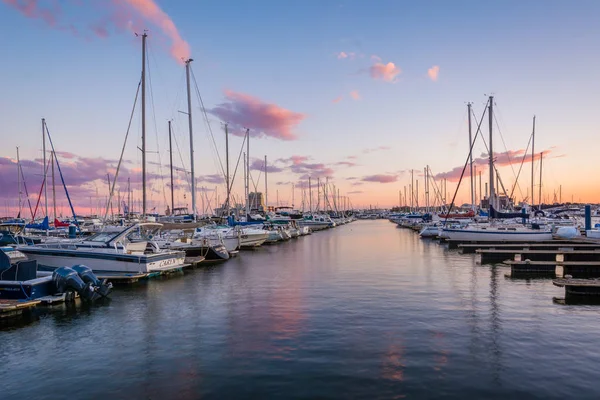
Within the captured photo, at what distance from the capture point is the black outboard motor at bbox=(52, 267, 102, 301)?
18.2 m

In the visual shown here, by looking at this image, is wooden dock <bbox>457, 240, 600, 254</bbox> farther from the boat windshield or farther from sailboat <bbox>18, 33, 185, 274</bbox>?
the boat windshield

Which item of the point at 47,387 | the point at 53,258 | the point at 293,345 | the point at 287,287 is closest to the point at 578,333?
the point at 293,345

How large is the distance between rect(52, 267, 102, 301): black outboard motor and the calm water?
3.14ft

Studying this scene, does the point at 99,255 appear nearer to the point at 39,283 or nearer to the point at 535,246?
the point at 39,283

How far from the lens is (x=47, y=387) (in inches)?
388

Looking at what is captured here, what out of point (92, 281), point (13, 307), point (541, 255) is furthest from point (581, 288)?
point (13, 307)

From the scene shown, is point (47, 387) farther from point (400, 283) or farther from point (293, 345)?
point (400, 283)

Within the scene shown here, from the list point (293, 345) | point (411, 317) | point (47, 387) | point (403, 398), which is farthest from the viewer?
point (411, 317)

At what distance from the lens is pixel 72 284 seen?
1823cm

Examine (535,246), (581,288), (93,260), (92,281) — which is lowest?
(535,246)

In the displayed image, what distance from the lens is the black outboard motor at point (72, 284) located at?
59.8 ft

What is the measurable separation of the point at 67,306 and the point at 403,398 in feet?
50.9

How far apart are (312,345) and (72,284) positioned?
12148mm

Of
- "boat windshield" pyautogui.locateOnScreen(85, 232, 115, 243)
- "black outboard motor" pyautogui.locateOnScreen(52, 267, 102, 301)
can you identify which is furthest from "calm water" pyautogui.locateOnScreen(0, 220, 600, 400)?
"boat windshield" pyautogui.locateOnScreen(85, 232, 115, 243)
